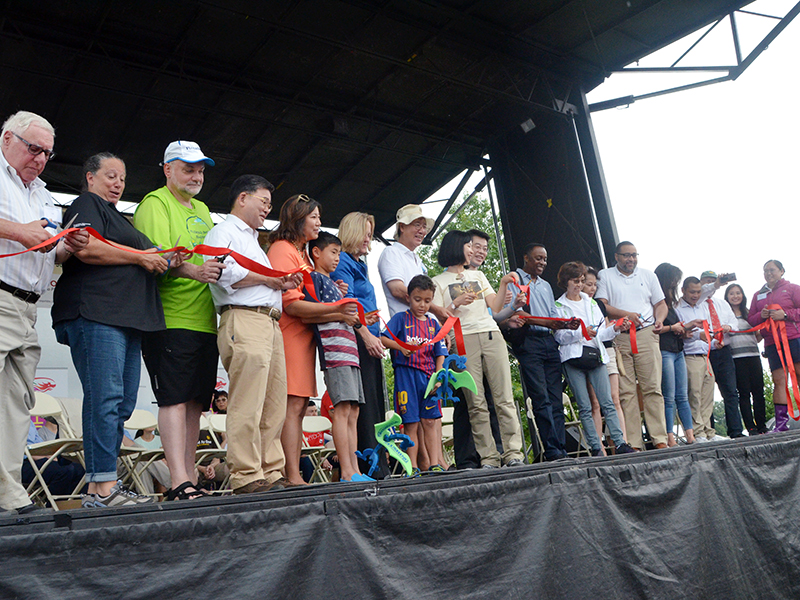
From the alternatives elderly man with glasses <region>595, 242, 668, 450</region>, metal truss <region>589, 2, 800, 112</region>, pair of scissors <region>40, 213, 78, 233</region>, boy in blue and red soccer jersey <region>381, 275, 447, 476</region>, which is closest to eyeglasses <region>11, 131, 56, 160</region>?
pair of scissors <region>40, 213, 78, 233</region>

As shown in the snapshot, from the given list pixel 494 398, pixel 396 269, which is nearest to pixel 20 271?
pixel 396 269

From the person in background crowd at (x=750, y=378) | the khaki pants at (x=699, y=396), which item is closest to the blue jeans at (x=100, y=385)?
the khaki pants at (x=699, y=396)

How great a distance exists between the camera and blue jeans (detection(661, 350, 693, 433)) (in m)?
5.32

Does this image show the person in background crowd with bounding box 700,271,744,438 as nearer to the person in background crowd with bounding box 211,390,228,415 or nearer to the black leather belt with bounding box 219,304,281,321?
the black leather belt with bounding box 219,304,281,321

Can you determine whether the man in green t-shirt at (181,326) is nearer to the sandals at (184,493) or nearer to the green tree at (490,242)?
the sandals at (184,493)

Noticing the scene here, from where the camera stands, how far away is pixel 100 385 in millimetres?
2445

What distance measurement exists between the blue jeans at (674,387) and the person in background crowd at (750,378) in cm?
114

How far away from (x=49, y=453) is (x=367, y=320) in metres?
2.03

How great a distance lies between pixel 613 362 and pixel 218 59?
5555mm

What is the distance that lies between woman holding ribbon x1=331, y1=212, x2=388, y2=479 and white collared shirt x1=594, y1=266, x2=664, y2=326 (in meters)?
2.30

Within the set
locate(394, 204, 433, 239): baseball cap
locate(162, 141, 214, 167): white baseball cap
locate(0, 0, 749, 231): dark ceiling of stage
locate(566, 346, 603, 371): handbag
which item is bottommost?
locate(566, 346, 603, 371): handbag

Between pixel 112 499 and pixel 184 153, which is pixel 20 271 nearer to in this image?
pixel 112 499

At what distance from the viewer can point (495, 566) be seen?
2.03 meters

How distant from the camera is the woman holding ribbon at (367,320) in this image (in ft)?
11.9
